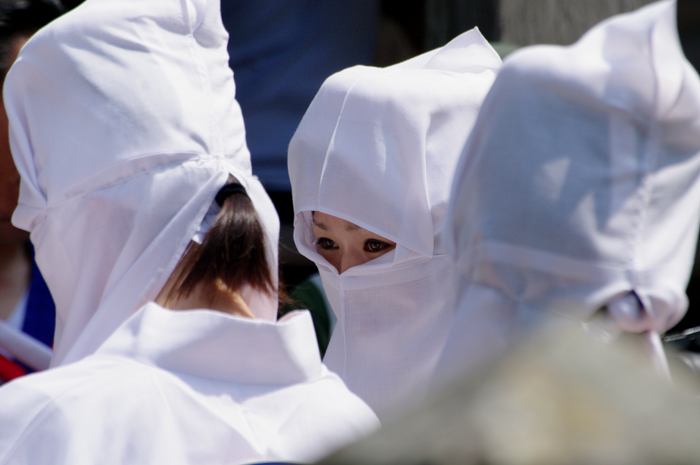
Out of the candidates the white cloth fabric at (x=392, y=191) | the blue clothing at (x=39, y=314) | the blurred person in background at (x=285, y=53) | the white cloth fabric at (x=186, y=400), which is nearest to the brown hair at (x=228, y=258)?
the white cloth fabric at (x=186, y=400)

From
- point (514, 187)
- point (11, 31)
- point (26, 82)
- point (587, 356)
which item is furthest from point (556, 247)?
point (11, 31)

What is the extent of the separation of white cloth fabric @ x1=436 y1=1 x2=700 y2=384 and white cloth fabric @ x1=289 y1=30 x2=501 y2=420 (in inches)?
44.6

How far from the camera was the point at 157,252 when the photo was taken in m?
1.85

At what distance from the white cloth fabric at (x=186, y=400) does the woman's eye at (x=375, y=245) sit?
91 cm

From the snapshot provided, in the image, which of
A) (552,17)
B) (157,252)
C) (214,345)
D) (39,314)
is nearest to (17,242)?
(39,314)

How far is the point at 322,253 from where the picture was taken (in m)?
2.72

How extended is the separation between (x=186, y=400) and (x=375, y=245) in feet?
4.08

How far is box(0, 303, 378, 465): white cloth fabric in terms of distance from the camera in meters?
1.34

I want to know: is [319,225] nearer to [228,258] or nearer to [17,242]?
[228,258]

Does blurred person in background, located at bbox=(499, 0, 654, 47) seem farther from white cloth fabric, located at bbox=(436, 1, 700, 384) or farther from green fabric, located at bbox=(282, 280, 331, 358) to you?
white cloth fabric, located at bbox=(436, 1, 700, 384)

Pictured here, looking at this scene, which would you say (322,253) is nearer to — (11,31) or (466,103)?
(466,103)

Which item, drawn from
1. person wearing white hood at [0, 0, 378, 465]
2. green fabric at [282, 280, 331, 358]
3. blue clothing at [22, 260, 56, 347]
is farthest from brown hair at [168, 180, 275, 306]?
green fabric at [282, 280, 331, 358]

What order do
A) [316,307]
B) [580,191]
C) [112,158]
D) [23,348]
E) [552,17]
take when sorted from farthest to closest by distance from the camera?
1. [552,17]
2. [316,307]
3. [23,348]
4. [112,158]
5. [580,191]

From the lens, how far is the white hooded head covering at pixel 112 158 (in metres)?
1.90
